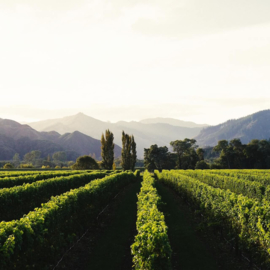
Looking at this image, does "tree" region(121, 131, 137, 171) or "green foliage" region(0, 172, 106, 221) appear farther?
"tree" region(121, 131, 137, 171)

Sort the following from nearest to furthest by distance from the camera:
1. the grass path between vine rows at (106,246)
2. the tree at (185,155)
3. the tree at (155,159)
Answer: the grass path between vine rows at (106,246) < the tree at (185,155) < the tree at (155,159)

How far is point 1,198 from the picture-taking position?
46.3ft

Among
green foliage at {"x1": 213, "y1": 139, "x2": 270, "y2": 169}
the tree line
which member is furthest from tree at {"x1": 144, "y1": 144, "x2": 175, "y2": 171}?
green foliage at {"x1": 213, "y1": 139, "x2": 270, "y2": 169}

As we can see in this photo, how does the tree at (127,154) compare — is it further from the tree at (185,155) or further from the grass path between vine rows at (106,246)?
the grass path between vine rows at (106,246)

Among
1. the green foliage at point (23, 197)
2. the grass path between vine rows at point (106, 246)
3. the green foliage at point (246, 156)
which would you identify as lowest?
the grass path between vine rows at point (106, 246)

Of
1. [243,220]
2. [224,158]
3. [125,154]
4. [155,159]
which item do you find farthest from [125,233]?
[155,159]

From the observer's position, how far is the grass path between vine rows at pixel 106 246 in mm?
9531

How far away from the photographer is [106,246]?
1139 cm

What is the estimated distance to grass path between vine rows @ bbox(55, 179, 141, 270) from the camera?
9531 mm

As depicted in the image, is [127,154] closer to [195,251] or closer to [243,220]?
[195,251]

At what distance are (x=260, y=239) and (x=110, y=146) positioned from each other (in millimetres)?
61892

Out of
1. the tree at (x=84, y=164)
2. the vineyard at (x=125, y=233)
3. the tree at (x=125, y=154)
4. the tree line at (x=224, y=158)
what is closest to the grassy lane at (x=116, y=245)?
the vineyard at (x=125, y=233)

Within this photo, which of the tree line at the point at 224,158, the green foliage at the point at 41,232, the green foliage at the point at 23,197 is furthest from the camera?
the tree line at the point at 224,158

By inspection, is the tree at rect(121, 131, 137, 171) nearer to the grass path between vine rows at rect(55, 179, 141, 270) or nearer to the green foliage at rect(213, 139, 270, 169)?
the green foliage at rect(213, 139, 270, 169)
